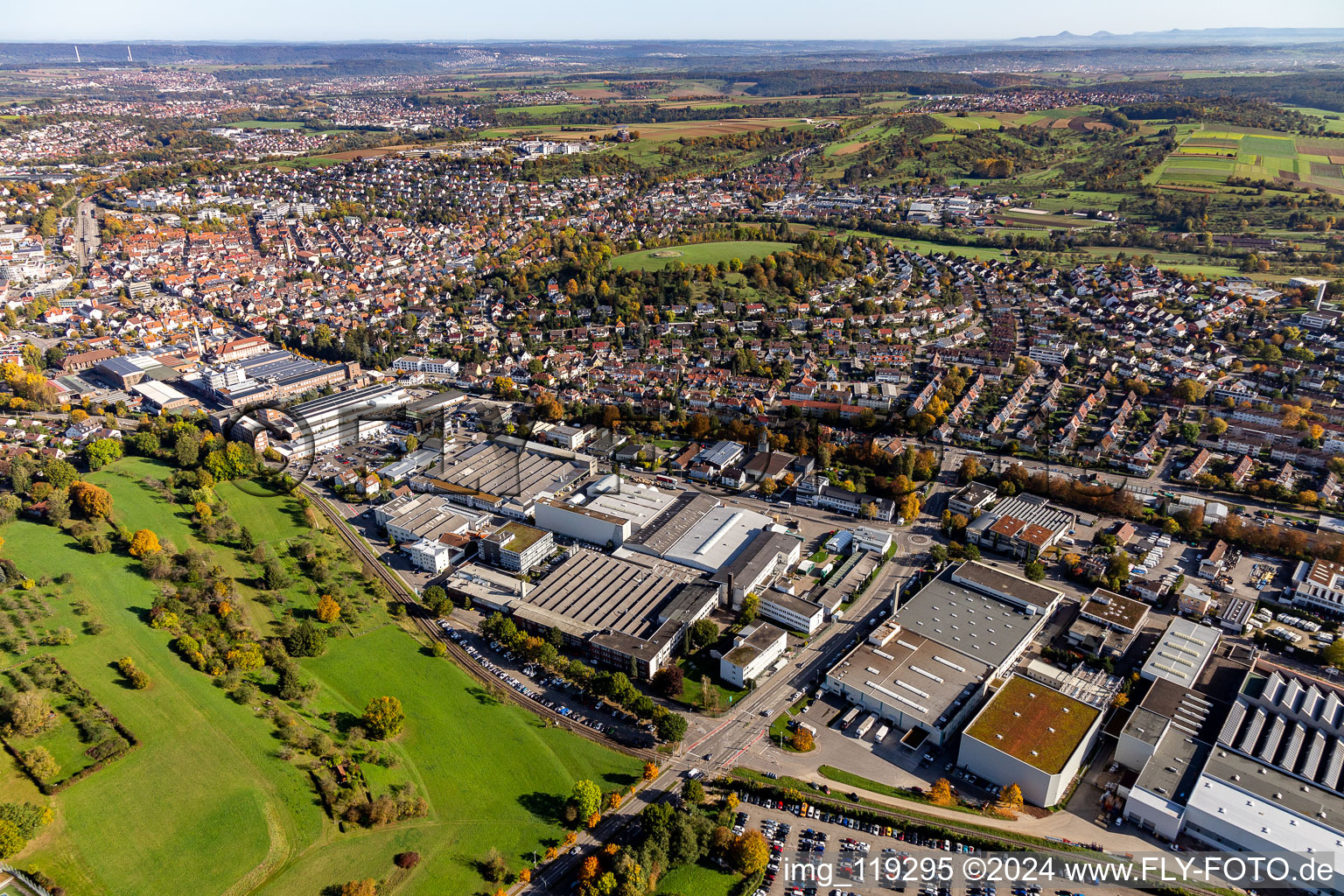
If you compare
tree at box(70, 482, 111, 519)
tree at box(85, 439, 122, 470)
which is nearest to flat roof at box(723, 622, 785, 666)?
tree at box(70, 482, 111, 519)

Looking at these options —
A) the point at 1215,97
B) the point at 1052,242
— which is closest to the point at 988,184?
the point at 1052,242

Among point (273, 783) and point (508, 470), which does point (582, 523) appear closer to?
point (508, 470)

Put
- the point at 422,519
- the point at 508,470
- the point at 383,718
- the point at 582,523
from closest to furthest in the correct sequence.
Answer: the point at 383,718 < the point at 582,523 < the point at 422,519 < the point at 508,470

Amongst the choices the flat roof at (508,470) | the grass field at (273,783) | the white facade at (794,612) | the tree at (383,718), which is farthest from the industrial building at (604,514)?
the tree at (383,718)

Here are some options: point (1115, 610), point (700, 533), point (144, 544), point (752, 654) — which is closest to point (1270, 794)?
point (1115, 610)

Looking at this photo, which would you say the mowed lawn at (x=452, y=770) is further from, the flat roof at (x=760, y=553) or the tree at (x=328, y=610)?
the flat roof at (x=760, y=553)

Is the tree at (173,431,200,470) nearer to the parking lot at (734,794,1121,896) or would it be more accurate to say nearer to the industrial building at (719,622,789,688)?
the industrial building at (719,622,789,688)
